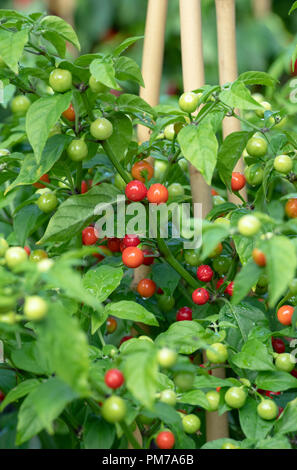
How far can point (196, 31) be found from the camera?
754 millimetres

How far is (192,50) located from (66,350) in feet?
1.59

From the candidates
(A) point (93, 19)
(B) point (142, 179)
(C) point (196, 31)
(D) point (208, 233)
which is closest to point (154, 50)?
(C) point (196, 31)

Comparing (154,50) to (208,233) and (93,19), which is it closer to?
(208,233)

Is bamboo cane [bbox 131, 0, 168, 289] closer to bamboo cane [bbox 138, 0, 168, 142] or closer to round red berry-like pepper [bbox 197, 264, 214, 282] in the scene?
bamboo cane [bbox 138, 0, 168, 142]

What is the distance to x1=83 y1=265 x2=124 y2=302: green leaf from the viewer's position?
0.60m

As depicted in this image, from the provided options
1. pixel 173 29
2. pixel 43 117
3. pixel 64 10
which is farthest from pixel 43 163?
pixel 173 29

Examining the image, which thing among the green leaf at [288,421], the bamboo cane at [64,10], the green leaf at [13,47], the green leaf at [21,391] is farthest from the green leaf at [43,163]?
the bamboo cane at [64,10]

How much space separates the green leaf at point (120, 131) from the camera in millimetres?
672

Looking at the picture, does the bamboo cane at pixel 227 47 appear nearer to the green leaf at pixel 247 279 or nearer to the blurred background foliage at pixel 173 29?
the green leaf at pixel 247 279

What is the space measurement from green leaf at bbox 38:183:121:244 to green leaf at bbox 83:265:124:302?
0.17 feet

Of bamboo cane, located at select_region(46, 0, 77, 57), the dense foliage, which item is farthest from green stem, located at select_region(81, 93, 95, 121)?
bamboo cane, located at select_region(46, 0, 77, 57)

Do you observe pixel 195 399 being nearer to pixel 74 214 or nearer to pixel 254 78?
pixel 74 214

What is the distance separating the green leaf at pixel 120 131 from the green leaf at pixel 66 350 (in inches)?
12.7
